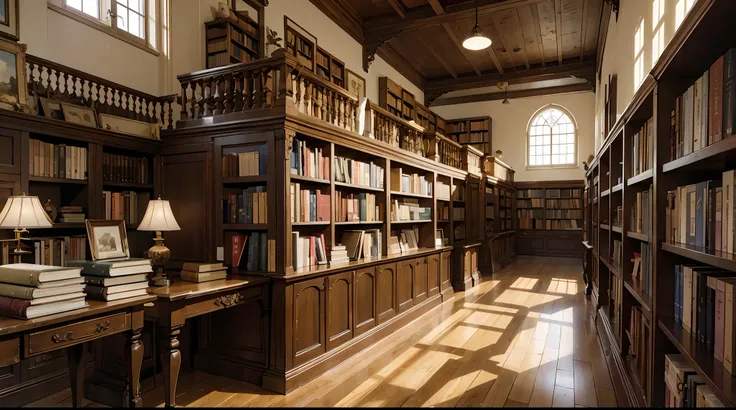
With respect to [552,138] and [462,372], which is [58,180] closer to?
[462,372]

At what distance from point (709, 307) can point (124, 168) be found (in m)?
4.21

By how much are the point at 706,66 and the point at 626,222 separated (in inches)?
61.5

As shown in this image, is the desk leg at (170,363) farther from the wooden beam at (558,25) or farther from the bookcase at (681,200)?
the wooden beam at (558,25)

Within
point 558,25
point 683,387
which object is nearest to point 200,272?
point 683,387

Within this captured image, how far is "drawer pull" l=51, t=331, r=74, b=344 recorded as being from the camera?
2.10 m

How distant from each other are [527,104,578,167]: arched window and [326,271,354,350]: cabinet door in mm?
10211

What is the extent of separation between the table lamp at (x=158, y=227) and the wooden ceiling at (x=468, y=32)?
5657 mm

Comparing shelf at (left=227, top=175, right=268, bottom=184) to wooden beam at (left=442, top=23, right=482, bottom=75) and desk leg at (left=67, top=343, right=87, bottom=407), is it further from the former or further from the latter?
wooden beam at (left=442, top=23, right=482, bottom=75)

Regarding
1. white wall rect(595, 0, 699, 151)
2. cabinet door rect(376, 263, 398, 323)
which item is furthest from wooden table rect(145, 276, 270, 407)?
white wall rect(595, 0, 699, 151)

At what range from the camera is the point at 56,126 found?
127 inches

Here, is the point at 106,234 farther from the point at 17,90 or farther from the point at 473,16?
the point at 473,16

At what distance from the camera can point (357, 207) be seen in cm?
452

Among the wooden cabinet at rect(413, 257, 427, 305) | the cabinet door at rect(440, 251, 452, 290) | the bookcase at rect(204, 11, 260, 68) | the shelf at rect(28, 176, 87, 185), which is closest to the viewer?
the shelf at rect(28, 176, 87, 185)

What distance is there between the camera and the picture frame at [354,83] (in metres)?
8.15
